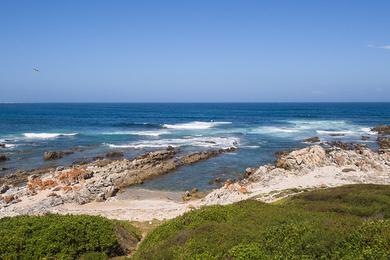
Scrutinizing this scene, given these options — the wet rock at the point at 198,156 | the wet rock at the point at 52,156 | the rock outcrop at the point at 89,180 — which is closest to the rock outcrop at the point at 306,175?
the rock outcrop at the point at 89,180

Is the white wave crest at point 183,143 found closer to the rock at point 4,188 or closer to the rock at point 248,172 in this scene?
the rock at point 248,172

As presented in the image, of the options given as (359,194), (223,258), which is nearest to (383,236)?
(223,258)

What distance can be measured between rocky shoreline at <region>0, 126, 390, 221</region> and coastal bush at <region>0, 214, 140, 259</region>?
6865 millimetres

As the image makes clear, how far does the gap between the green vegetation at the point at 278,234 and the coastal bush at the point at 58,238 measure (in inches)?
51.1

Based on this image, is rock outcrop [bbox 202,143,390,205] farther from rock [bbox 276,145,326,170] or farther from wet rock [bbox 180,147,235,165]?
wet rock [bbox 180,147,235,165]

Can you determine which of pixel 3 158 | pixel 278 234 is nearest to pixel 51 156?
pixel 3 158

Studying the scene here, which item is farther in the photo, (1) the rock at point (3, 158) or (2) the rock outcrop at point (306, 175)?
(1) the rock at point (3, 158)

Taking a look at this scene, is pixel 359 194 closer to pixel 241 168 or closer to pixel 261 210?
pixel 261 210

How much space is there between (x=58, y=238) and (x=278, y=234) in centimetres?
639

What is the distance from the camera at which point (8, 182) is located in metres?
31.9

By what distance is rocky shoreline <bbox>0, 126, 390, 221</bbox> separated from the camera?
2311cm

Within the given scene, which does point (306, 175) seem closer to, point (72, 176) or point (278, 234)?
point (72, 176)

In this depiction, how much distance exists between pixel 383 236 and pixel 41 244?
9.00 metres

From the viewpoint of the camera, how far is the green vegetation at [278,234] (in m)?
9.16
